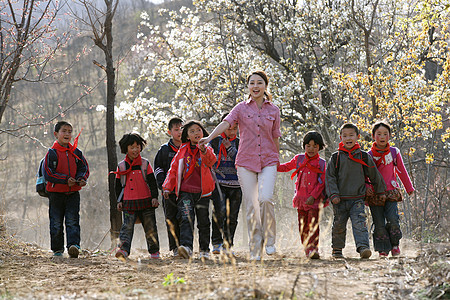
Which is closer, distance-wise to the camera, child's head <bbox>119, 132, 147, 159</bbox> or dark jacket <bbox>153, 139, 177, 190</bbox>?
child's head <bbox>119, 132, 147, 159</bbox>

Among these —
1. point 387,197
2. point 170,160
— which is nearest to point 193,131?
point 170,160

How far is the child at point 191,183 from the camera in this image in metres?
6.47

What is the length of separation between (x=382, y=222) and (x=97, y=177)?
36.8 metres

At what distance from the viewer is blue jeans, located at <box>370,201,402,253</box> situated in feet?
21.3

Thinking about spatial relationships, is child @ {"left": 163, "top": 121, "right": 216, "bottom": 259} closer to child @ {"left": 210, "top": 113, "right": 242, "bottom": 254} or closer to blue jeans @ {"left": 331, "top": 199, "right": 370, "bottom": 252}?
child @ {"left": 210, "top": 113, "right": 242, "bottom": 254}

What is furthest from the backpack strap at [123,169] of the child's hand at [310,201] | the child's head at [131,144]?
the child's hand at [310,201]

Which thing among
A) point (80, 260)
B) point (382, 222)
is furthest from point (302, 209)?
point (80, 260)

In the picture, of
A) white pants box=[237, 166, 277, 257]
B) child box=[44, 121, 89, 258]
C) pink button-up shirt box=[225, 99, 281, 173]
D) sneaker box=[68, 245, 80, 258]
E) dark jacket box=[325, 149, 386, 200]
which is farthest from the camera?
child box=[44, 121, 89, 258]

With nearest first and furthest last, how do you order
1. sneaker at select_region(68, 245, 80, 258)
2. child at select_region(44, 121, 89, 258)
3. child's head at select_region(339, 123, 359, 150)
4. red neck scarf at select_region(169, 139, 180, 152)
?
child's head at select_region(339, 123, 359, 150)
sneaker at select_region(68, 245, 80, 258)
child at select_region(44, 121, 89, 258)
red neck scarf at select_region(169, 139, 180, 152)

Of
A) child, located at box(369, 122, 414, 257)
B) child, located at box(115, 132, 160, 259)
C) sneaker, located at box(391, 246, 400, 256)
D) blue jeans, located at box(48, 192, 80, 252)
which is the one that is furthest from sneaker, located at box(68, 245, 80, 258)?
sneaker, located at box(391, 246, 400, 256)

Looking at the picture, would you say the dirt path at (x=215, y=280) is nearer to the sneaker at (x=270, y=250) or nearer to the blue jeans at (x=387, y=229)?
the sneaker at (x=270, y=250)

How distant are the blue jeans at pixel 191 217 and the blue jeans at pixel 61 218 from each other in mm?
1643

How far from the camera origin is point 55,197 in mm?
7223

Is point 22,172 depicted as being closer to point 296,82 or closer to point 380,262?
point 296,82
